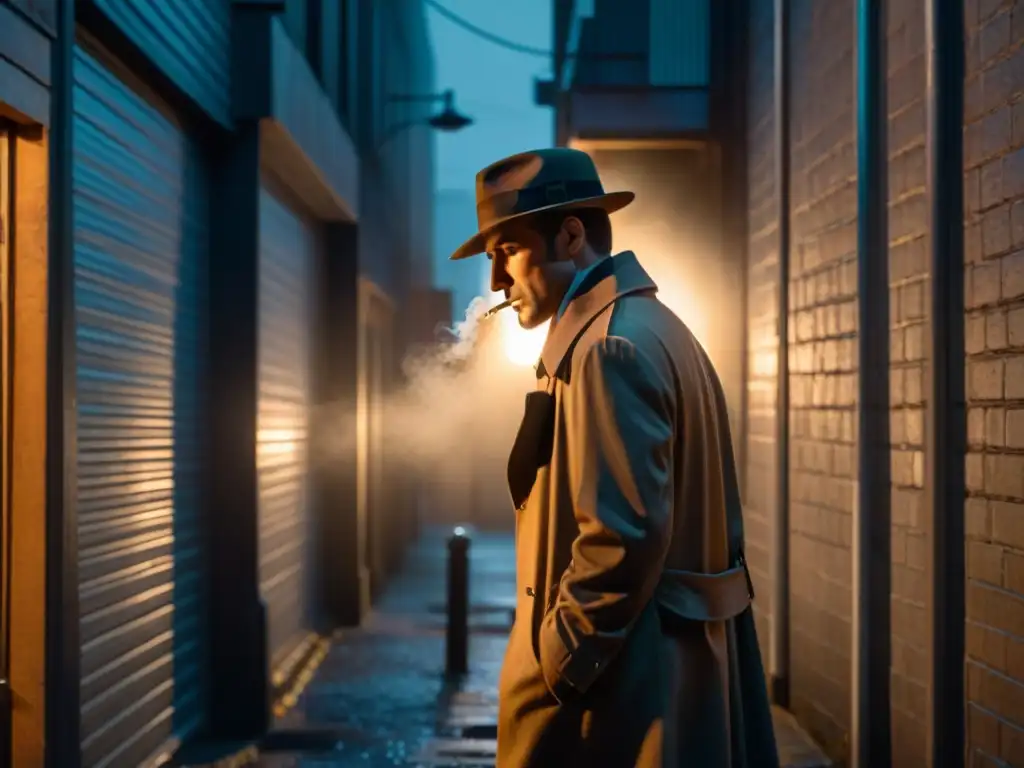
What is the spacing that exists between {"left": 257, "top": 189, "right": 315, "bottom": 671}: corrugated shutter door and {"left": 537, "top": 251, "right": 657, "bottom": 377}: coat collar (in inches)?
193

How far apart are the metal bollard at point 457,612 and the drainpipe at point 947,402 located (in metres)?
4.60

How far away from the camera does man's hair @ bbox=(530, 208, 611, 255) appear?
293 centimetres

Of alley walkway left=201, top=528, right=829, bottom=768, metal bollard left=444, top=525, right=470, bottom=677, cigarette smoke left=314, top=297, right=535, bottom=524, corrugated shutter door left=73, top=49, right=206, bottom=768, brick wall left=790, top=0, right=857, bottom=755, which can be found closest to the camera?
corrugated shutter door left=73, top=49, right=206, bottom=768

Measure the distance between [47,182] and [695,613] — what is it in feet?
10.0

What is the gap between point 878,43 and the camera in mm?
5449

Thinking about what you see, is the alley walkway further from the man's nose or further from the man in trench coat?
the man's nose

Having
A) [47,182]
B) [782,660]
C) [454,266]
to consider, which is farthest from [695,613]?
[454,266]

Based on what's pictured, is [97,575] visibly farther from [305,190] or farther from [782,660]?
[305,190]

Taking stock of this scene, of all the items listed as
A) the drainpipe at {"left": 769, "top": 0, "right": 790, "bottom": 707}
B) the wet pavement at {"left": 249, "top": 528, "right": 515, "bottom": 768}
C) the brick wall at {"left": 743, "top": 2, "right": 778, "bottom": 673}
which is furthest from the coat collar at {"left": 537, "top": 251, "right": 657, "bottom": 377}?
the brick wall at {"left": 743, "top": 2, "right": 778, "bottom": 673}

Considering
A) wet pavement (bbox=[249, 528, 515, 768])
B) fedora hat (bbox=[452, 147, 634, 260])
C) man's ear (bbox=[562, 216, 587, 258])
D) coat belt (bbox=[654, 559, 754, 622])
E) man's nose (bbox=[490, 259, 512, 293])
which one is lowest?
wet pavement (bbox=[249, 528, 515, 768])

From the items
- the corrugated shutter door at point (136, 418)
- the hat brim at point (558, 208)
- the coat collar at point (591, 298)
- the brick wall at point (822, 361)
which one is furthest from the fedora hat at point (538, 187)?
the brick wall at point (822, 361)

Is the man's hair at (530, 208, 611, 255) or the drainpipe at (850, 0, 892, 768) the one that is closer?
the man's hair at (530, 208, 611, 255)

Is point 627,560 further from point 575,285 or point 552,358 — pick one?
point 575,285

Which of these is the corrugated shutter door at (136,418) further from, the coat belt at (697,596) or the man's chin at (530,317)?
the coat belt at (697,596)
